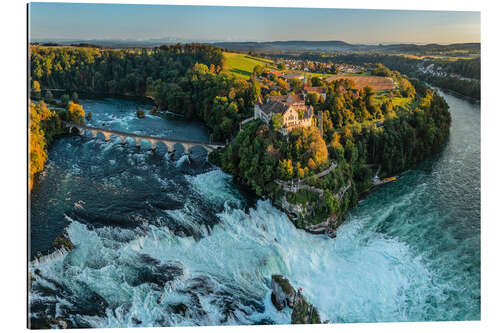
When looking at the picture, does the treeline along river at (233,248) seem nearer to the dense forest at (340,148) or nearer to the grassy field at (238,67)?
the dense forest at (340,148)

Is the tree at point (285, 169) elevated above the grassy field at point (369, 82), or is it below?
below

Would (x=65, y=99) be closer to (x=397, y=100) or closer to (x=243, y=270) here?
(x=243, y=270)

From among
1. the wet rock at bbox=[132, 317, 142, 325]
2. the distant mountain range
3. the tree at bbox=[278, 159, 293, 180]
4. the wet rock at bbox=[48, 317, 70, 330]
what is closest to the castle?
the tree at bbox=[278, 159, 293, 180]

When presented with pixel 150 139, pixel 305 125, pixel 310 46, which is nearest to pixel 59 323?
pixel 310 46

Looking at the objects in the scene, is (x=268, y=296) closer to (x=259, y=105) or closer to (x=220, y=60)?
(x=259, y=105)

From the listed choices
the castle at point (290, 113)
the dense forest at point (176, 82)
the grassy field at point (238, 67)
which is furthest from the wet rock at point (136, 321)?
the grassy field at point (238, 67)

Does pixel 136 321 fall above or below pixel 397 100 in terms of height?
below
